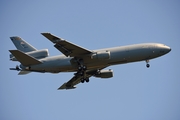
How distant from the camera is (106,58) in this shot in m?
49.2

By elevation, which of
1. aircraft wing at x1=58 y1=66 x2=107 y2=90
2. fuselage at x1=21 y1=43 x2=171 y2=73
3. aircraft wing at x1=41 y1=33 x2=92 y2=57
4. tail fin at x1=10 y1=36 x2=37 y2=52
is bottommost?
aircraft wing at x1=58 y1=66 x2=107 y2=90

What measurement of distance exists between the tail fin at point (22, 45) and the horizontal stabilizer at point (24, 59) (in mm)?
3335

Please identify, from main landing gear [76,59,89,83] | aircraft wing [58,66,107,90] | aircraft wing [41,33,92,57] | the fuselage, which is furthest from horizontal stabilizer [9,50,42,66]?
aircraft wing [58,66,107,90]

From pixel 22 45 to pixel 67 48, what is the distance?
8680 millimetres

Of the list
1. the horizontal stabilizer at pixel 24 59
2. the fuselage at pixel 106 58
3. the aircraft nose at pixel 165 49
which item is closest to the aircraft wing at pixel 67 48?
the fuselage at pixel 106 58

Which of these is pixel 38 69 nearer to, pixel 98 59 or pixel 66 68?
pixel 66 68

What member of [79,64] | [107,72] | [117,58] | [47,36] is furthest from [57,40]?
[107,72]

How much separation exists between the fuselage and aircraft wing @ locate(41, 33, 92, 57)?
875 mm

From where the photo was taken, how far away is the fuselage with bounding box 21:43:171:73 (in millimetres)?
49800

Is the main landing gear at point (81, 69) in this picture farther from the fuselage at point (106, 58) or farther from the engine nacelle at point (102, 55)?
the engine nacelle at point (102, 55)

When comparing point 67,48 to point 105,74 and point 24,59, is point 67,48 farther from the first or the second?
point 105,74

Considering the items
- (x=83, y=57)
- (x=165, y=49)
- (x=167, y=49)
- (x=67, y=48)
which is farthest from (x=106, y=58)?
(x=167, y=49)

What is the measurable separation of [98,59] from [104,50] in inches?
69.8

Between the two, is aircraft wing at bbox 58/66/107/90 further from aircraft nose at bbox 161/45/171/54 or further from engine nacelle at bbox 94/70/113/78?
aircraft nose at bbox 161/45/171/54
